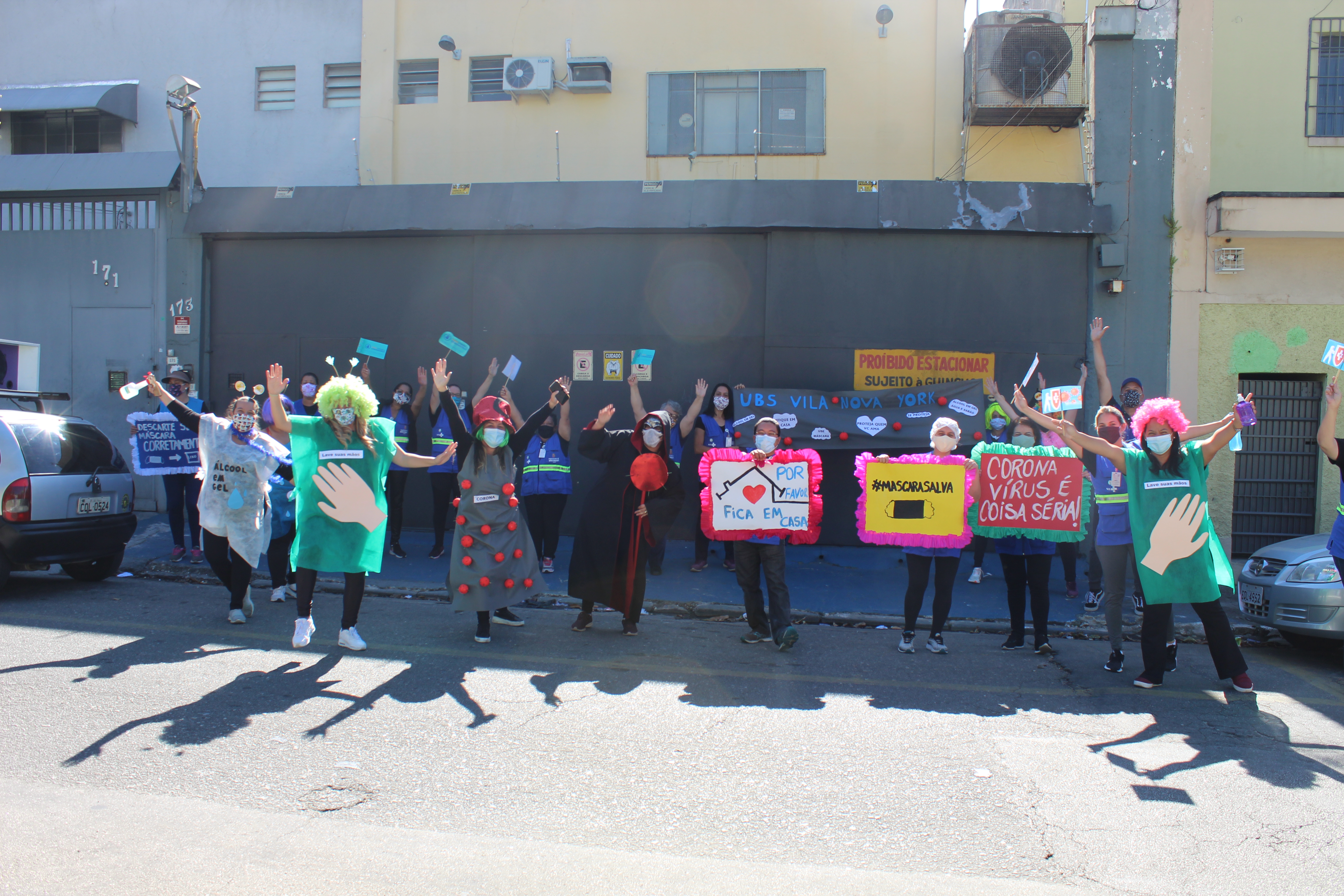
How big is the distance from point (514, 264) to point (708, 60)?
4.34 metres

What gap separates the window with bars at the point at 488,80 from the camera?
13688mm

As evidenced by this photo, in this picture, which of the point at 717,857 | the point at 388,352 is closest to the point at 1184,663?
the point at 717,857

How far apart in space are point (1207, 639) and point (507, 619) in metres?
5.16

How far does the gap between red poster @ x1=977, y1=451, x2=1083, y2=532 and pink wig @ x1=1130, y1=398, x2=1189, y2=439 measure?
0.95 m

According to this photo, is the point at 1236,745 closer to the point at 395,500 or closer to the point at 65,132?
the point at 395,500

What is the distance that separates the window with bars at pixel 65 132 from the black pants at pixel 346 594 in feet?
40.8

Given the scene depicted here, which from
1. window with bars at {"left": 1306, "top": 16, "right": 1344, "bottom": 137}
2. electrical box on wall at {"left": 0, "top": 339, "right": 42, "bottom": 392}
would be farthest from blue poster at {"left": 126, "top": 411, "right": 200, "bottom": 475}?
window with bars at {"left": 1306, "top": 16, "right": 1344, "bottom": 137}

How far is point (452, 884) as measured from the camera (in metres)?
3.20

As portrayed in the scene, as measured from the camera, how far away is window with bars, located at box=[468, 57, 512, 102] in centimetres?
1369

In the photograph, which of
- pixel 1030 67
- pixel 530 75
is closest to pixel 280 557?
pixel 530 75

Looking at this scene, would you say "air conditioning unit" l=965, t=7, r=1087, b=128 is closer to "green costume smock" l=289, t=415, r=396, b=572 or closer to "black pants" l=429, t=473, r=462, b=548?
"black pants" l=429, t=473, r=462, b=548

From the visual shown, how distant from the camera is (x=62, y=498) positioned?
785cm

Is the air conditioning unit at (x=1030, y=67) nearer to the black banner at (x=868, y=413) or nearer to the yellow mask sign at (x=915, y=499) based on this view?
the black banner at (x=868, y=413)

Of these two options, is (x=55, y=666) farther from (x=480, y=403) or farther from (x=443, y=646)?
(x=480, y=403)
